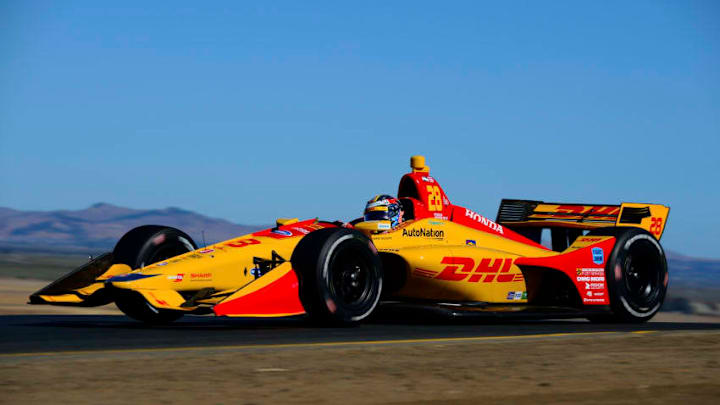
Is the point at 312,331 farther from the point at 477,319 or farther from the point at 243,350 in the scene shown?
the point at 477,319

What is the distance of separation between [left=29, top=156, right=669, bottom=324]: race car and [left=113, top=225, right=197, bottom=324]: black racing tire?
2 cm

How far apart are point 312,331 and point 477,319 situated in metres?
3.69

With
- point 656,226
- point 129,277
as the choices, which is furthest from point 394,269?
point 656,226

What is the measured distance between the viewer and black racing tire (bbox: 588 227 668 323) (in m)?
13.4

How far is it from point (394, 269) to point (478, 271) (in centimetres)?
104

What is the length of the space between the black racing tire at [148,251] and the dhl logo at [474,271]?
3.10m

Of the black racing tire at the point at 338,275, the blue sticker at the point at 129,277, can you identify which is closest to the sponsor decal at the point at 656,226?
the black racing tire at the point at 338,275

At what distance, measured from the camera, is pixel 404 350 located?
8.89 metres

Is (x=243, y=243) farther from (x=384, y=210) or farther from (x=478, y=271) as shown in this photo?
(x=478, y=271)

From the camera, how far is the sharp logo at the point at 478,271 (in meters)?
12.3

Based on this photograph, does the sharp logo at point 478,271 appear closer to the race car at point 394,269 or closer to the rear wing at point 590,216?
the race car at point 394,269

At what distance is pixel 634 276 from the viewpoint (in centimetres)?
1393

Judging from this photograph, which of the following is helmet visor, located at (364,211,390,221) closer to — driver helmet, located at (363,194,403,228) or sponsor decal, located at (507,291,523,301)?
driver helmet, located at (363,194,403,228)

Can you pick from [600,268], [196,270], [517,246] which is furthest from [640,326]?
[196,270]
